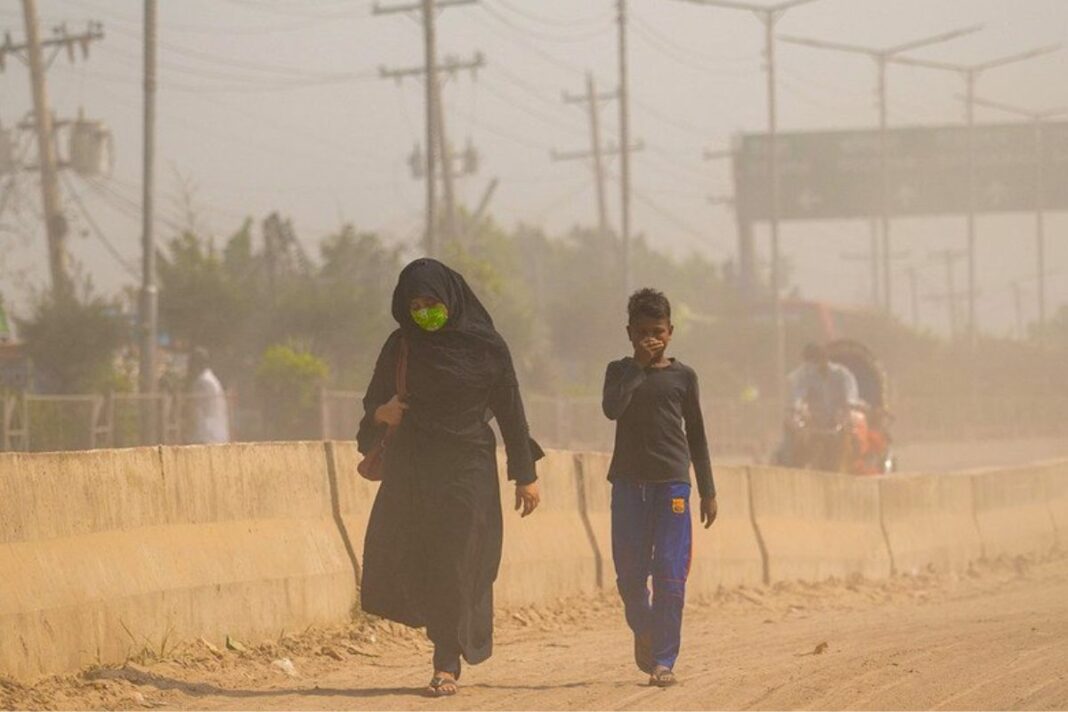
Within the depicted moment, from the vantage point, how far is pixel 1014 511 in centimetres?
1966

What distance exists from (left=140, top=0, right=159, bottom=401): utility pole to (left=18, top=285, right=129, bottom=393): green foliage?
10.1 metres

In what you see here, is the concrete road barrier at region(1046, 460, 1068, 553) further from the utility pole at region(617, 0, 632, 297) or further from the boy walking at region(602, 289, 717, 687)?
the utility pole at region(617, 0, 632, 297)

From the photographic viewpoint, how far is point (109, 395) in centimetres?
3028

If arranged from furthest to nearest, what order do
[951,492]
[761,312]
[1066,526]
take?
[761,312], [1066,526], [951,492]

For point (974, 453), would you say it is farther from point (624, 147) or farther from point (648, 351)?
point (648, 351)

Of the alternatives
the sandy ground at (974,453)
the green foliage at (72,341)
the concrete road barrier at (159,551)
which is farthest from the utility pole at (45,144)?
the concrete road barrier at (159,551)

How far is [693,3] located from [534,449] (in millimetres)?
38933

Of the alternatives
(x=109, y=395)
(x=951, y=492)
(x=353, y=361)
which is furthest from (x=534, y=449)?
(x=353, y=361)

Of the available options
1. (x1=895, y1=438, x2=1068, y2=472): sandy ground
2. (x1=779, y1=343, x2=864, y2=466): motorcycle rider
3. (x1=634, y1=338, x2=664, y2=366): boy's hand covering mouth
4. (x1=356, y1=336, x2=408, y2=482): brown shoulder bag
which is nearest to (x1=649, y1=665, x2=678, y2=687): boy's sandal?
(x1=634, y1=338, x2=664, y2=366): boy's hand covering mouth

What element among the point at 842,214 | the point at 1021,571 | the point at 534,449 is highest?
the point at 842,214

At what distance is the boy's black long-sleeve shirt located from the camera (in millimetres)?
8766

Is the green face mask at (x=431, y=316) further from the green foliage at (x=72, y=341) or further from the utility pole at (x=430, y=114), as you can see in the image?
the green foliage at (x=72, y=341)

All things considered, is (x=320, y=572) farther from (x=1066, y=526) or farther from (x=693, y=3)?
(x=693, y=3)

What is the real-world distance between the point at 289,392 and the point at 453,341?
2790cm
